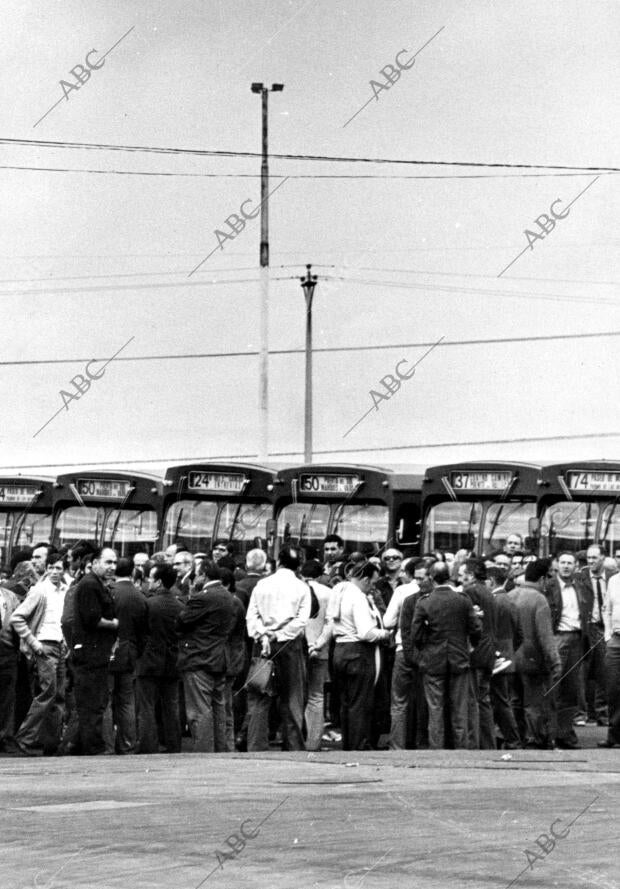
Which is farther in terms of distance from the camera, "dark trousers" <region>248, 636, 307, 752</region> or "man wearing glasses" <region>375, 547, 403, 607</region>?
"man wearing glasses" <region>375, 547, 403, 607</region>

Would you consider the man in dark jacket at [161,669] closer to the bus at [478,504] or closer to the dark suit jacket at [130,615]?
the dark suit jacket at [130,615]

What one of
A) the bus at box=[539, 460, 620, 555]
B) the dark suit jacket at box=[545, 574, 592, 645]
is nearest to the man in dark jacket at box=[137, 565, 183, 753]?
the dark suit jacket at box=[545, 574, 592, 645]

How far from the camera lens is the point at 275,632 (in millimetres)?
15258

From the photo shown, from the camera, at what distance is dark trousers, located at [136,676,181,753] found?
15.3 m

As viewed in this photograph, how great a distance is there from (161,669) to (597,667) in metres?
6.21

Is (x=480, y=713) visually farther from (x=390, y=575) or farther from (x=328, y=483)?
(x=328, y=483)

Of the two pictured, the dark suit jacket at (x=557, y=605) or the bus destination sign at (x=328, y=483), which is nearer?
the dark suit jacket at (x=557, y=605)

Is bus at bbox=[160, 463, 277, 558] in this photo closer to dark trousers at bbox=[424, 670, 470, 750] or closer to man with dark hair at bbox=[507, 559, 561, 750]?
man with dark hair at bbox=[507, 559, 561, 750]

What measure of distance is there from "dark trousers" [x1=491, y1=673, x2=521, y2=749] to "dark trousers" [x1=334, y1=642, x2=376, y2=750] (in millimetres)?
Result: 1257

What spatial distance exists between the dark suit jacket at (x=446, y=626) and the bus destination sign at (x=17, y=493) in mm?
16815

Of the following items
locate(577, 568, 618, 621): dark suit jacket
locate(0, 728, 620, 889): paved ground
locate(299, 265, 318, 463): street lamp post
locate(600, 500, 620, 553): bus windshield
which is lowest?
locate(0, 728, 620, 889): paved ground

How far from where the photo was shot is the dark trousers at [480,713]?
50.5ft

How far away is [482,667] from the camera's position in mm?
15523

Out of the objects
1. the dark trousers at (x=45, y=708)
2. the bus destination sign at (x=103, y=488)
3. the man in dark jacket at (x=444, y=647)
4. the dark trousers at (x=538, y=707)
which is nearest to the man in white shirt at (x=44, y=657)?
the dark trousers at (x=45, y=708)
